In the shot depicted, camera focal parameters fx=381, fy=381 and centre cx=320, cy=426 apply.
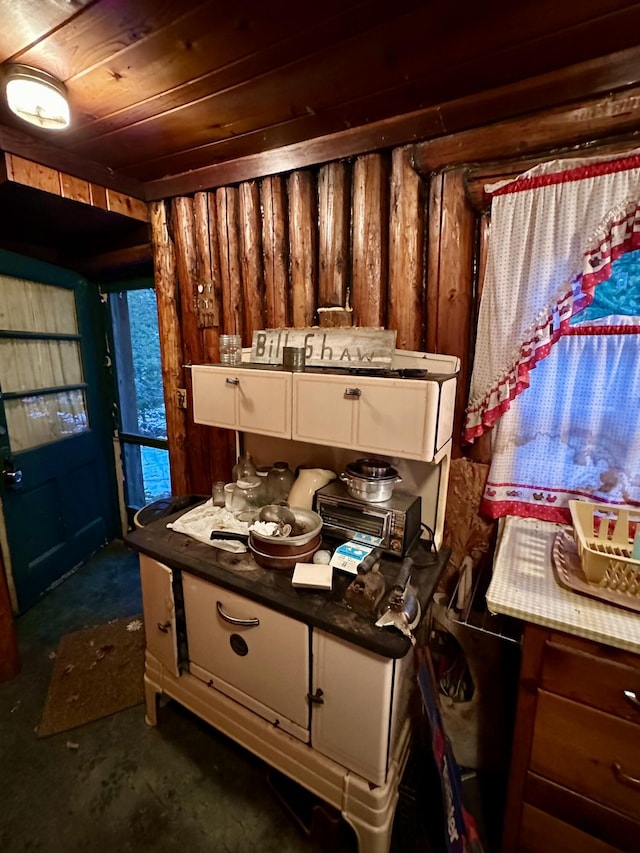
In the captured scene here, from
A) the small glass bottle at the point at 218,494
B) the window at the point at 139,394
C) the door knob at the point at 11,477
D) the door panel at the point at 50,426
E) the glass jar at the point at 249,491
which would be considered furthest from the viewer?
the window at the point at 139,394

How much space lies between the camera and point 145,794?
4.80 feet

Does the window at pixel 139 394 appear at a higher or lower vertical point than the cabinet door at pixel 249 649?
higher

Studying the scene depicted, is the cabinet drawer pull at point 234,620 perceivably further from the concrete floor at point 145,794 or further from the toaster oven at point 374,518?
the concrete floor at point 145,794

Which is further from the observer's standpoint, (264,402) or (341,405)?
(264,402)

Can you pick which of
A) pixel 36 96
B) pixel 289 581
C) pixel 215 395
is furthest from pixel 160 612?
pixel 36 96

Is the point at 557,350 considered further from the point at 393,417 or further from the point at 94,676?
the point at 94,676

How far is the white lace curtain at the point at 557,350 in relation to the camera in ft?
4.12

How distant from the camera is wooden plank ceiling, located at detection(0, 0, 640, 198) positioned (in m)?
1.00

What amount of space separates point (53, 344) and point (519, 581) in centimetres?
305

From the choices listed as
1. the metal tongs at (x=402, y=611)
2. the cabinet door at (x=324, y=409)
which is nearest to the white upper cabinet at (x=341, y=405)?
the cabinet door at (x=324, y=409)

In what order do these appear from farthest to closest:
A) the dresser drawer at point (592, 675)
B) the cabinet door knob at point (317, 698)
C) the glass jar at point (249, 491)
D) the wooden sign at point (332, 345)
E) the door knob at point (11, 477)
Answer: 1. the door knob at point (11, 477)
2. the glass jar at point (249, 491)
3. the wooden sign at point (332, 345)
4. the cabinet door knob at point (317, 698)
5. the dresser drawer at point (592, 675)

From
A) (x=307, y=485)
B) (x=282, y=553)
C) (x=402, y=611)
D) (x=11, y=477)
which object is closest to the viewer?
(x=402, y=611)

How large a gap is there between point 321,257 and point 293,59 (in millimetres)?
693

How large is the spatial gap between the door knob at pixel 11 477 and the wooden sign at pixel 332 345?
167 centimetres
